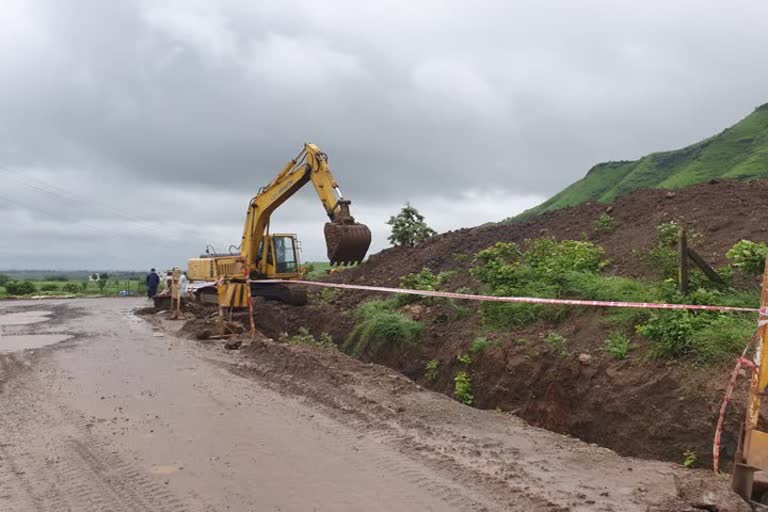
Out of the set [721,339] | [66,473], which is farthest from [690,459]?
[66,473]

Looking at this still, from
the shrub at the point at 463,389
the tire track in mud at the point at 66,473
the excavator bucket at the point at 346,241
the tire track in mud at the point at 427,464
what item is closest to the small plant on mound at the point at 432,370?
the shrub at the point at 463,389

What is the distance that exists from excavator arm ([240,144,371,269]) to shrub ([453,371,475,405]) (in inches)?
269

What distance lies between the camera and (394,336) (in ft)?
35.7

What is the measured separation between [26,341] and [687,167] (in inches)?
885

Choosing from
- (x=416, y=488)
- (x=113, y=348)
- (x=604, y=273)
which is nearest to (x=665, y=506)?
(x=416, y=488)

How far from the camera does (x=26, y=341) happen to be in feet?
42.7

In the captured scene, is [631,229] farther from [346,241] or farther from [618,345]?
[346,241]

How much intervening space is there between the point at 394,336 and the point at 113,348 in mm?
5622

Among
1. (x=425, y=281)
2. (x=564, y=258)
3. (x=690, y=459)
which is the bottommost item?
(x=690, y=459)

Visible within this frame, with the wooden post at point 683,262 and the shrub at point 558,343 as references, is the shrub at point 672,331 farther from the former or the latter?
the shrub at point 558,343

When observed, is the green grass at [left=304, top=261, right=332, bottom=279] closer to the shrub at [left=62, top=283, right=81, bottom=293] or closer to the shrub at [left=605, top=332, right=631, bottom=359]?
the shrub at [left=605, top=332, right=631, bottom=359]

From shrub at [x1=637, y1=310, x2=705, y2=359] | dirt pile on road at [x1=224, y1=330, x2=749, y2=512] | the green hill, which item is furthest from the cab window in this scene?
shrub at [x1=637, y1=310, x2=705, y2=359]

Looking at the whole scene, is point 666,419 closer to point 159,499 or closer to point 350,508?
point 350,508

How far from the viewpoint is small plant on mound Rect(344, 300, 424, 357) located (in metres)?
10.6
